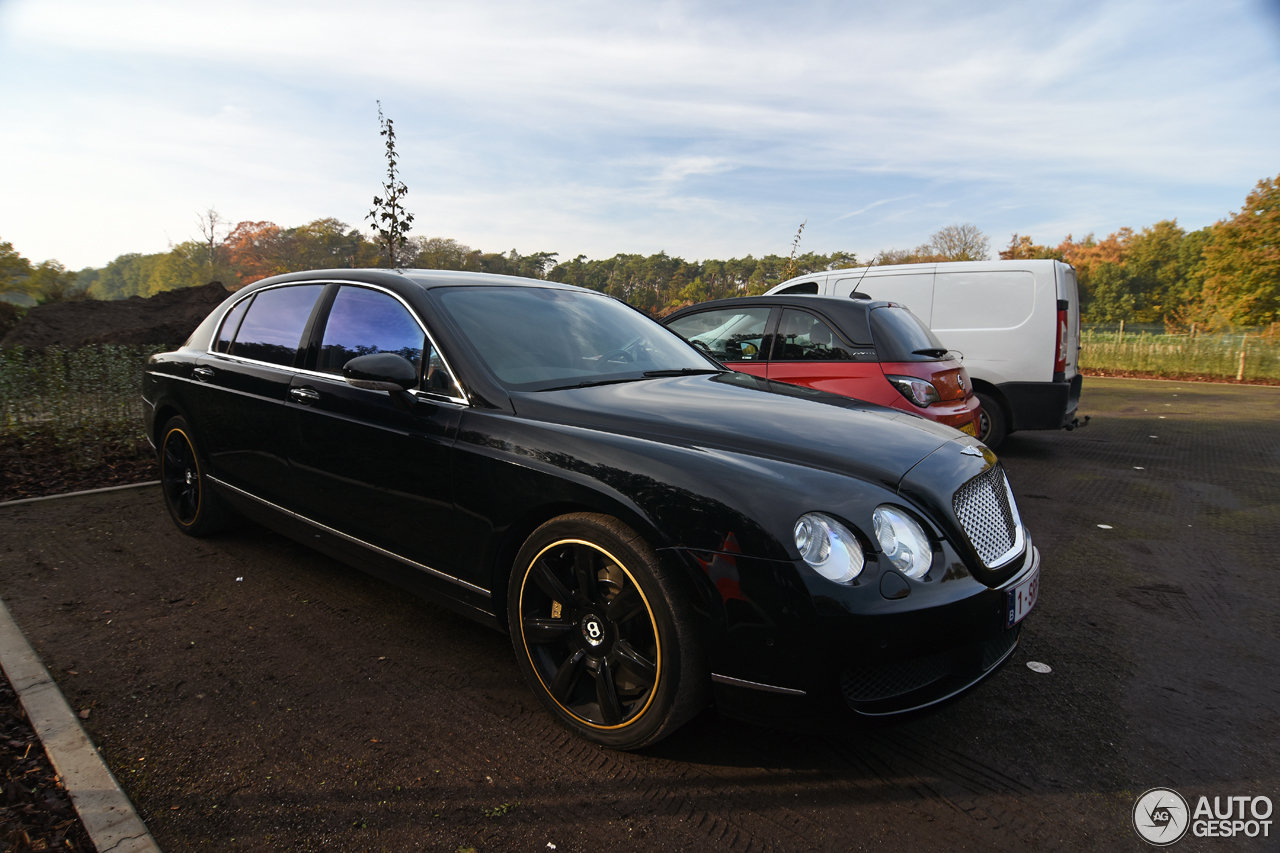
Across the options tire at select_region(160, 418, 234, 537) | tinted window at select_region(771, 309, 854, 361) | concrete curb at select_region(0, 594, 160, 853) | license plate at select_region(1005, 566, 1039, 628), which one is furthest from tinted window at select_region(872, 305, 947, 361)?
concrete curb at select_region(0, 594, 160, 853)

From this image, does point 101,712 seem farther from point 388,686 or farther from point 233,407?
point 233,407

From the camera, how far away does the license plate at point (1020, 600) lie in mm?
Result: 2268

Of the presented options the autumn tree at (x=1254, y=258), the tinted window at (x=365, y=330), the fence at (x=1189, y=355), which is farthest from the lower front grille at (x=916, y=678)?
the autumn tree at (x=1254, y=258)

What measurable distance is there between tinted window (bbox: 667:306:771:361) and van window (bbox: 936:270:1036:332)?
10.7ft

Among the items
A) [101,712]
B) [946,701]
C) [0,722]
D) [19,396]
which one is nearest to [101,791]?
[101,712]

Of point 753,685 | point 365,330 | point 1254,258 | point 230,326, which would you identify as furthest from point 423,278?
point 1254,258

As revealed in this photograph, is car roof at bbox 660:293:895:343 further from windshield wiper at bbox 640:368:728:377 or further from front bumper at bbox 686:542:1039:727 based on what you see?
front bumper at bbox 686:542:1039:727

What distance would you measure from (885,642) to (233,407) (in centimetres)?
351

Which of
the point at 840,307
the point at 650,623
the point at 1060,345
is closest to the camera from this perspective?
the point at 650,623

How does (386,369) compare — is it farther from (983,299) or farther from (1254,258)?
(1254,258)

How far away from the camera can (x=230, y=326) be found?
4.13 m

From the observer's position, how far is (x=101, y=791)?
2.08 metres

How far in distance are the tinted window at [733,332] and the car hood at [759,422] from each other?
3.20 meters

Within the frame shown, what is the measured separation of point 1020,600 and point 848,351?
358cm
